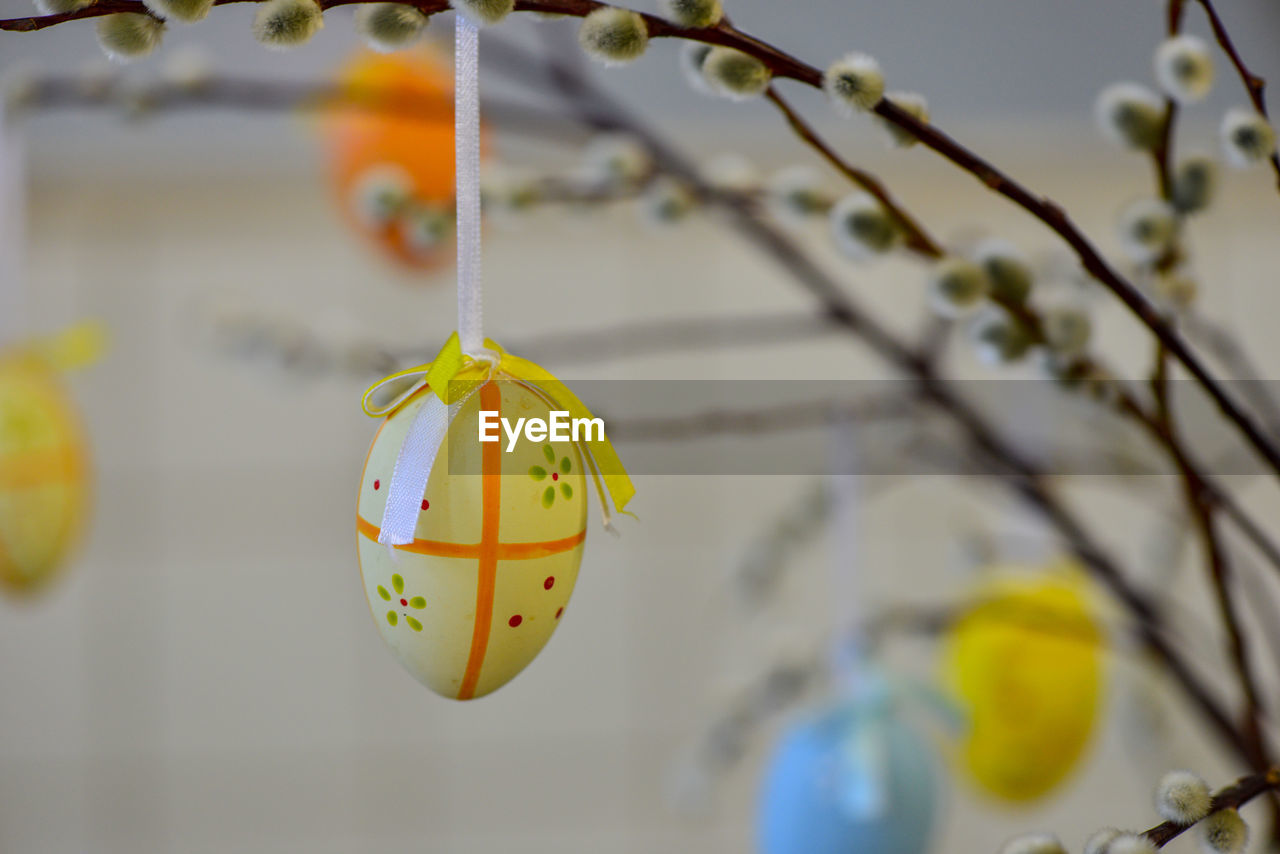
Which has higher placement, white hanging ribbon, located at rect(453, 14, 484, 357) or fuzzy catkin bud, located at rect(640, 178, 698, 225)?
fuzzy catkin bud, located at rect(640, 178, 698, 225)

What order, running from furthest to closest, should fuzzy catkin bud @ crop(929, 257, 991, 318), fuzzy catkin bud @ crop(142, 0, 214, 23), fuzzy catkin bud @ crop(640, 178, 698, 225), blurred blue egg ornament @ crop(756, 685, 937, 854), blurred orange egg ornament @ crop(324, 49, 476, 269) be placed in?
blurred orange egg ornament @ crop(324, 49, 476, 269) → blurred blue egg ornament @ crop(756, 685, 937, 854) → fuzzy catkin bud @ crop(640, 178, 698, 225) → fuzzy catkin bud @ crop(929, 257, 991, 318) → fuzzy catkin bud @ crop(142, 0, 214, 23)

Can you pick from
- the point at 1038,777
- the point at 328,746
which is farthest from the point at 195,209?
the point at 1038,777

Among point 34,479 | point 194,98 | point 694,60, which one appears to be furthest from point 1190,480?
point 34,479

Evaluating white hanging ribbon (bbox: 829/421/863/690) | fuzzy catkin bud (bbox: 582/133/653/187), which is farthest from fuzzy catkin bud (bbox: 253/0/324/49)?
white hanging ribbon (bbox: 829/421/863/690)

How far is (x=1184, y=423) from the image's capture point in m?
1.24

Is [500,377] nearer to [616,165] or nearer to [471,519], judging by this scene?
[471,519]

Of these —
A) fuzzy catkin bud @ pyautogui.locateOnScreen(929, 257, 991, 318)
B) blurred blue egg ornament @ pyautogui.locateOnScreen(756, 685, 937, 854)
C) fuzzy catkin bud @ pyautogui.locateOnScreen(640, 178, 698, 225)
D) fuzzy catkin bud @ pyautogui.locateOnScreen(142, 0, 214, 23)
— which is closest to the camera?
fuzzy catkin bud @ pyautogui.locateOnScreen(142, 0, 214, 23)

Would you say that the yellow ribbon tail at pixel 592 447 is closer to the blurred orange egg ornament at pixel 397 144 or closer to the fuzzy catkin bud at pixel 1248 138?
the fuzzy catkin bud at pixel 1248 138

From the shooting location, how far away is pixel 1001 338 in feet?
1.15

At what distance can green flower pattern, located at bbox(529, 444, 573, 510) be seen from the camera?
0.31 meters

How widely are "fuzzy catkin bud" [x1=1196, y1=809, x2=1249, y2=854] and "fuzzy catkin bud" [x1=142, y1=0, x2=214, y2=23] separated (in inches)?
12.3

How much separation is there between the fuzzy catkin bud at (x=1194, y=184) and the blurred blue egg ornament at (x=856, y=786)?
37 centimetres

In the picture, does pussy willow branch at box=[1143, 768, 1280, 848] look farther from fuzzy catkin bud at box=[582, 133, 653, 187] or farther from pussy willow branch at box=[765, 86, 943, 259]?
fuzzy catkin bud at box=[582, 133, 653, 187]

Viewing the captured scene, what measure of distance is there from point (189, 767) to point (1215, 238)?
1.58 metres
